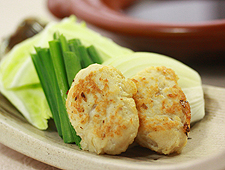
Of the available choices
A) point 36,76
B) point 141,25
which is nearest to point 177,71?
point 141,25

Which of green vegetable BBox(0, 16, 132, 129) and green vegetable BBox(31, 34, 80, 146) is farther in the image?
green vegetable BBox(0, 16, 132, 129)

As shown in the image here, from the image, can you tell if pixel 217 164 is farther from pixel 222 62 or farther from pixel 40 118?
pixel 222 62

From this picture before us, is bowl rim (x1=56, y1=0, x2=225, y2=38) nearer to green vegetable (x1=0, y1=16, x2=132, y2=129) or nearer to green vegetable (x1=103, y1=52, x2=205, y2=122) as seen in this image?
green vegetable (x1=0, y1=16, x2=132, y2=129)

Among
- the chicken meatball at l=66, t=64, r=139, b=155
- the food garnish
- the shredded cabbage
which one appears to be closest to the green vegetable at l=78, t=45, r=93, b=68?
the food garnish

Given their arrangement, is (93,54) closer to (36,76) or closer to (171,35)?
(36,76)

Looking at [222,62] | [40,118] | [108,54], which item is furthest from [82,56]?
[222,62]
